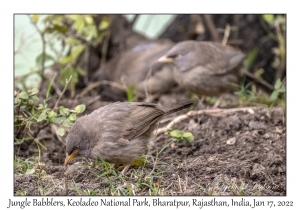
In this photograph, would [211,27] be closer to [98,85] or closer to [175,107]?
[98,85]

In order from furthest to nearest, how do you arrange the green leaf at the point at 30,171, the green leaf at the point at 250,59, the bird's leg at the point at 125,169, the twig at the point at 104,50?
the twig at the point at 104,50
the green leaf at the point at 250,59
the bird's leg at the point at 125,169
the green leaf at the point at 30,171

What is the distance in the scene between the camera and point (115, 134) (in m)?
6.11

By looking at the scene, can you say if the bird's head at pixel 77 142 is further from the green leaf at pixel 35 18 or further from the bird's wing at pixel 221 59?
the bird's wing at pixel 221 59

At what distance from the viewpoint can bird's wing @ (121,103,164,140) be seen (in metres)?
6.20

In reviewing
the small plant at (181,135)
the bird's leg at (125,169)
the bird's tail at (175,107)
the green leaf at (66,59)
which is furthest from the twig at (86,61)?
the bird's leg at (125,169)

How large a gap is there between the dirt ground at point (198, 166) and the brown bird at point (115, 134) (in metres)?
0.19

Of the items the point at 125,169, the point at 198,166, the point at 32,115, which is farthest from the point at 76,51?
the point at 198,166

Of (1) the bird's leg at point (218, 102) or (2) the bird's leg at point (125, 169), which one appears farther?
(1) the bird's leg at point (218, 102)

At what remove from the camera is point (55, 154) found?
6938 millimetres

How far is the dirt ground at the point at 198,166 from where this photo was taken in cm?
548

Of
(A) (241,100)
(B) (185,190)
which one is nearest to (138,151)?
(B) (185,190)

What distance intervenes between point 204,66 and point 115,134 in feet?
10.0

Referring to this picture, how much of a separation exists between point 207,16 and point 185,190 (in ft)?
18.0

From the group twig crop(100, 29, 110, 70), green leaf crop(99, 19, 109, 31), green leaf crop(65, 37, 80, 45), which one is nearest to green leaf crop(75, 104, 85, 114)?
green leaf crop(65, 37, 80, 45)
